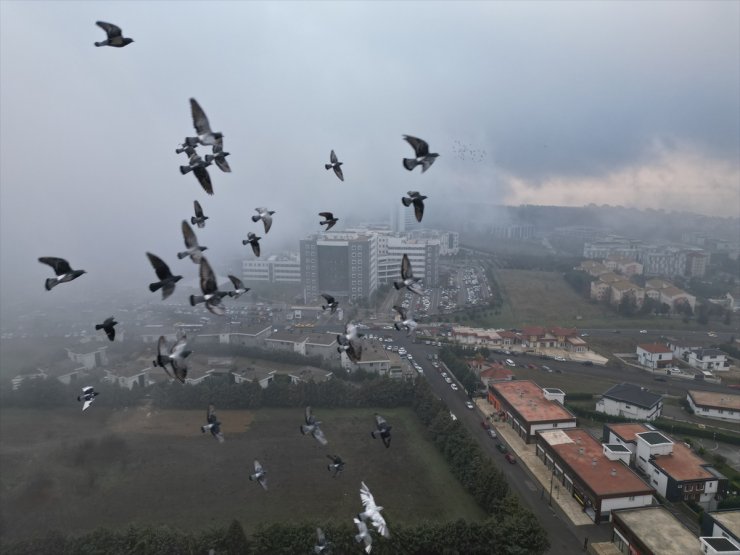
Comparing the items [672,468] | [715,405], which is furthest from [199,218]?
[715,405]

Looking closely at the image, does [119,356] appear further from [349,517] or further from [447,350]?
[349,517]

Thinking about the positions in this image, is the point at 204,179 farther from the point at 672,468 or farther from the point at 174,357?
the point at 672,468

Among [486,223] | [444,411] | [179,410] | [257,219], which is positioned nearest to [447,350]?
[444,411]

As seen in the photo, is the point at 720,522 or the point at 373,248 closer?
the point at 720,522

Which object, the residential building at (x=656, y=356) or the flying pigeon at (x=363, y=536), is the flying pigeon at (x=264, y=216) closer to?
the flying pigeon at (x=363, y=536)

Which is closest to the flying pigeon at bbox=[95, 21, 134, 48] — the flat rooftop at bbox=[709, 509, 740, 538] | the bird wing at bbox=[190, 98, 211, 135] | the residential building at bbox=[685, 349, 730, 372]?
the bird wing at bbox=[190, 98, 211, 135]

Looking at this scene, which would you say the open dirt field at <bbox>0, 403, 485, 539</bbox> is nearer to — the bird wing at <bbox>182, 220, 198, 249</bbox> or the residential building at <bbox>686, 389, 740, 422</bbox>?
the bird wing at <bbox>182, 220, 198, 249</bbox>

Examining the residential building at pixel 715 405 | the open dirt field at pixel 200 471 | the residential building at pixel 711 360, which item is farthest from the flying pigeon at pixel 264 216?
the residential building at pixel 711 360
